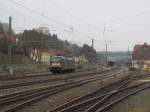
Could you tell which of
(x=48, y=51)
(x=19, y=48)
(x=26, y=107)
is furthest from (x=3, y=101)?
(x=48, y=51)

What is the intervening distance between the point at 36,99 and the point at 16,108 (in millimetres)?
3690

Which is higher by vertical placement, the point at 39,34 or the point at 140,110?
the point at 39,34

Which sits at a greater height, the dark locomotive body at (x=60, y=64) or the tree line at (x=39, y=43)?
the tree line at (x=39, y=43)

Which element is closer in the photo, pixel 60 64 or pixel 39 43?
pixel 60 64

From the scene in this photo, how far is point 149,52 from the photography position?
12888 cm

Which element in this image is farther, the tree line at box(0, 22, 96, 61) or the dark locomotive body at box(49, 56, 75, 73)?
the tree line at box(0, 22, 96, 61)

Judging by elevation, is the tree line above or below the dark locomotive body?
above

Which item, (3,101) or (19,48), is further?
(19,48)

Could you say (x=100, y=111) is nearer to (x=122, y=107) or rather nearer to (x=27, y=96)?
(x=122, y=107)

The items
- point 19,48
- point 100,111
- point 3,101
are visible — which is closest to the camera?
point 100,111

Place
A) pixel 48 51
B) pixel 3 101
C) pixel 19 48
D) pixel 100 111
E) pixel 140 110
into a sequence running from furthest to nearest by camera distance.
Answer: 1. pixel 48 51
2. pixel 19 48
3. pixel 3 101
4. pixel 140 110
5. pixel 100 111

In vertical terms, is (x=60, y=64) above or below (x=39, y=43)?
below

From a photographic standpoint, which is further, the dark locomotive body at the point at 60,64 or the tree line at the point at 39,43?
the tree line at the point at 39,43

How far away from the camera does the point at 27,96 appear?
21750mm
